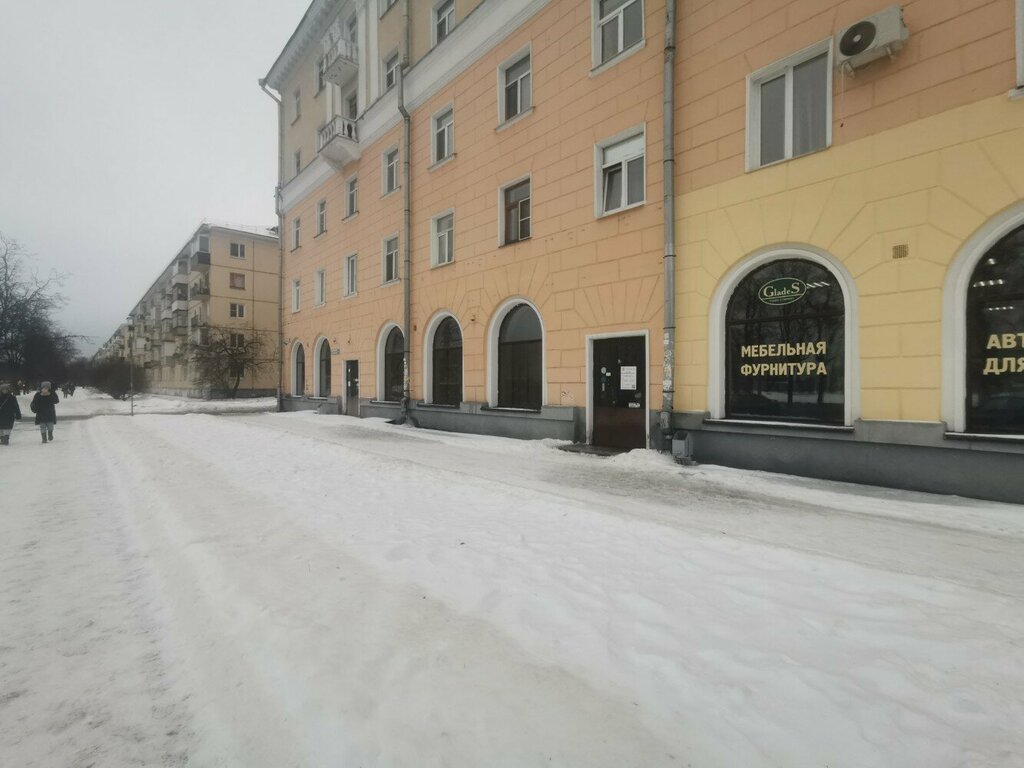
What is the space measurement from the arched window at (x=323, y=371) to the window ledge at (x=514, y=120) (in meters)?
13.1

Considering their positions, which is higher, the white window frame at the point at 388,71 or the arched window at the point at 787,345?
the white window frame at the point at 388,71

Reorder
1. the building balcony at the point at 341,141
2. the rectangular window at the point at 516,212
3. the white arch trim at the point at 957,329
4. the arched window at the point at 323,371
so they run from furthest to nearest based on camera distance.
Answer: the arched window at the point at 323,371 < the building balcony at the point at 341,141 < the rectangular window at the point at 516,212 < the white arch trim at the point at 957,329

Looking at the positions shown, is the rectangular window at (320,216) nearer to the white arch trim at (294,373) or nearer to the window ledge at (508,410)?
the white arch trim at (294,373)

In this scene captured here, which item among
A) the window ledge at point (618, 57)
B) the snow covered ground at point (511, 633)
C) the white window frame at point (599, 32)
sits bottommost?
the snow covered ground at point (511, 633)

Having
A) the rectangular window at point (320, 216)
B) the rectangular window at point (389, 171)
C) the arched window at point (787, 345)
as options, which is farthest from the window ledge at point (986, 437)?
the rectangular window at point (320, 216)

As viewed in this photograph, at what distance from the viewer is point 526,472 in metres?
7.59

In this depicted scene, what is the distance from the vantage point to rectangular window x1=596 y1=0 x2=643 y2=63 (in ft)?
31.6

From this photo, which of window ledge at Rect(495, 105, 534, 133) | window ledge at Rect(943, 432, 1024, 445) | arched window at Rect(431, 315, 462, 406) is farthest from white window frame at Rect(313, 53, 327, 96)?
window ledge at Rect(943, 432, 1024, 445)

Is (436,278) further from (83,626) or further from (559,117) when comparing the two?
(83,626)

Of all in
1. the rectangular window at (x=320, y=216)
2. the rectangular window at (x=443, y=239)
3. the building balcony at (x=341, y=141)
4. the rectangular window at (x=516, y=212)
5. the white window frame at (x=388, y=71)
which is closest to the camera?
the rectangular window at (x=516, y=212)

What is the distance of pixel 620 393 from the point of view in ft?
32.3

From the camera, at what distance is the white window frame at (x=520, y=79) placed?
1141cm

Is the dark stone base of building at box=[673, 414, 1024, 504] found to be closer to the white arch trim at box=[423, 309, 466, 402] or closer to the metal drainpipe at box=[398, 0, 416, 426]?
the white arch trim at box=[423, 309, 466, 402]

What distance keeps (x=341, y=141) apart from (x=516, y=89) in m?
8.65
